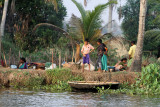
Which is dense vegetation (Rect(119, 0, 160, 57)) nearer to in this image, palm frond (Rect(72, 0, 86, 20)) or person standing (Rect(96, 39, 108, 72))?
palm frond (Rect(72, 0, 86, 20))

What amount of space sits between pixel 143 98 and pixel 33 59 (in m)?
7.88

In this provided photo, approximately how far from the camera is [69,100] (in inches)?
376

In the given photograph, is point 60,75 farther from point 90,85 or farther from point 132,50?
point 132,50

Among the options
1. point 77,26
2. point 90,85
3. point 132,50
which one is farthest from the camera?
point 77,26

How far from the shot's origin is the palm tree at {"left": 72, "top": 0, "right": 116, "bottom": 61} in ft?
48.9

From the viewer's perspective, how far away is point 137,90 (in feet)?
36.5

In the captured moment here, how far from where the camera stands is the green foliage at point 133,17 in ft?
78.8

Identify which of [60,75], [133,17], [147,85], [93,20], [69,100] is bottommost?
[69,100]

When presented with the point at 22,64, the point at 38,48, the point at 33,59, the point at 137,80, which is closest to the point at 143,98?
the point at 137,80

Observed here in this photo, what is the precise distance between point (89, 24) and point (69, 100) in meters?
6.12

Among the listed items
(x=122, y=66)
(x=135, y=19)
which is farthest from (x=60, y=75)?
(x=135, y=19)

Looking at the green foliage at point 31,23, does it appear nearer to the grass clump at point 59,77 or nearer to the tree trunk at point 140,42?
the grass clump at point 59,77

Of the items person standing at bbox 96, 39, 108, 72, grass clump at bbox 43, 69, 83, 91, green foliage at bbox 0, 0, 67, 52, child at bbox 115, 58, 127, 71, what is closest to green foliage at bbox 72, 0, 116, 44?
child at bbox 115, 58, 127, 71

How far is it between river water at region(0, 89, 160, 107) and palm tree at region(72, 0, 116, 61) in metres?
4.58
